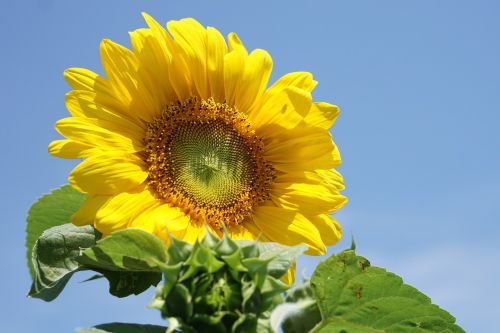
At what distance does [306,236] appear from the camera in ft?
12.0

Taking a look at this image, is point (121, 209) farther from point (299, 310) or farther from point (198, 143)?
point (299, 310)

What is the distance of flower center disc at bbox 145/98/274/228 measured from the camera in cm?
387

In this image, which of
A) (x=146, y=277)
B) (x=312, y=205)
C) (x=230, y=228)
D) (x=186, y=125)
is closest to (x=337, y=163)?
(x=312, y=205)

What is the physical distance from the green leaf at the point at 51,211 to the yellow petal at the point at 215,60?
866 millimetres

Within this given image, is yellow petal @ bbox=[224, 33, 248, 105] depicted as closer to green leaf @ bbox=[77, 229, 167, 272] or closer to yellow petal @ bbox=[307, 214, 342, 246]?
yellow petal @ bbox=[307, 214, 342, 246]

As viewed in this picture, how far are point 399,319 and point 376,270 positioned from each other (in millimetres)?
233

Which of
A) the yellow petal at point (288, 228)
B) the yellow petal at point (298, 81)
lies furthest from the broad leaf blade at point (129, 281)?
the yellow petal at point (298, 81)

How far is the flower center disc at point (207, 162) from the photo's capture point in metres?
3.87

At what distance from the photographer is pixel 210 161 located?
4.17m

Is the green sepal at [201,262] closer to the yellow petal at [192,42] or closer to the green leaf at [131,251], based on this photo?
the green leaf at [131,251]

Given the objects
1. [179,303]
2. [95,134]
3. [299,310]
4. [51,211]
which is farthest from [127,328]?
[51,211]

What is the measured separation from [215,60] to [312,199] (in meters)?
0.85

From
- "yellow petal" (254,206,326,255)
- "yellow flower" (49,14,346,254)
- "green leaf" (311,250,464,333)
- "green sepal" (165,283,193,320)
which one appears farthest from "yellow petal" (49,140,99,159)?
"green sepal" (165,283,193,320)

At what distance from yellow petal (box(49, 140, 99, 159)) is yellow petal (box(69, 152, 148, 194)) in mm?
49
